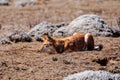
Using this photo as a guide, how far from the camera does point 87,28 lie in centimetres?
1354

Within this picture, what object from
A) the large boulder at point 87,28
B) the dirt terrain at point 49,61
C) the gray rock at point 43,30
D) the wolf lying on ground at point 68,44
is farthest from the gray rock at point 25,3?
the wolf lying on ground at point 68,44

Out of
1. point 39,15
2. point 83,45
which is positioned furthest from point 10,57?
point 39,15

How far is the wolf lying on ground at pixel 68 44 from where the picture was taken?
10625 millimetres

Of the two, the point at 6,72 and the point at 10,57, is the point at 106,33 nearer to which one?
the point at 10,57

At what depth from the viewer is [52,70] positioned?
9148 millimetres

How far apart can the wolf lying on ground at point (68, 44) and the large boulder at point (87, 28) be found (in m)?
2.20

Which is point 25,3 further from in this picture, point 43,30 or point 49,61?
point 49,61

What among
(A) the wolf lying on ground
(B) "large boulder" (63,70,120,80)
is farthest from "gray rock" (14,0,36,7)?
(B) "large boulder" (63,70,120,80)

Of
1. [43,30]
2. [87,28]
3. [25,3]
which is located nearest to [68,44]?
[87,28]

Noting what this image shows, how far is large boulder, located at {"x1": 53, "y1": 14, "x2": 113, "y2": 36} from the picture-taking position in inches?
533

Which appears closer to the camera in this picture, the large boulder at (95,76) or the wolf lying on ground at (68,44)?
the large boulder at (95,76)

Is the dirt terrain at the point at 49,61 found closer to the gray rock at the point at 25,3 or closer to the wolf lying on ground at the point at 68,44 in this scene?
the wolf lying on ground at the point at 68,44

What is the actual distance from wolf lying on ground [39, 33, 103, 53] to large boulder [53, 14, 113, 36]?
86.5 inches

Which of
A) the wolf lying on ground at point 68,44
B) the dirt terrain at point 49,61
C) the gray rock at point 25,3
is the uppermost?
the gray rock at point 25,3
